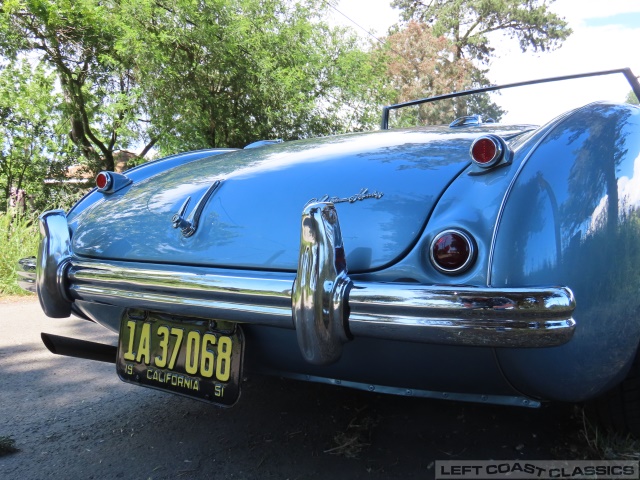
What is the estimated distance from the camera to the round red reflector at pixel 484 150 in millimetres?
1566

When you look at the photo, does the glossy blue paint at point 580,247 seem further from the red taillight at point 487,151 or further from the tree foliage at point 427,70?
the tree foliage at point 427,70

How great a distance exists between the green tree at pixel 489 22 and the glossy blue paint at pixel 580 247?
28.6 meters

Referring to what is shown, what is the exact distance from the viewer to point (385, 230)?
1.59 m

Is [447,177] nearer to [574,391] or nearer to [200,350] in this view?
[574,391]

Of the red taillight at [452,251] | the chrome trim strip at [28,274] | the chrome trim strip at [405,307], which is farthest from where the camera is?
the chrome trim strip at [28,274]

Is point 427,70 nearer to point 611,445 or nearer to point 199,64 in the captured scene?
point 199,64

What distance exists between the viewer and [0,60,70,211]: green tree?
1068 cm

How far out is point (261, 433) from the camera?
7.34 feet

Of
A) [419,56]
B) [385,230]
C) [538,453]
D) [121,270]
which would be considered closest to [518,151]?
[385,230]

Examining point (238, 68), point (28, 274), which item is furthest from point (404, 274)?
point (238, 68)

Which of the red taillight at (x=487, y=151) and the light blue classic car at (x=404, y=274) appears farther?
the red taillight at (x=487, y=151)

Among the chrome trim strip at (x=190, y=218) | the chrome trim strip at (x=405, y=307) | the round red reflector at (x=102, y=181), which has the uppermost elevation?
the round red reflector at (x=102, y=181)

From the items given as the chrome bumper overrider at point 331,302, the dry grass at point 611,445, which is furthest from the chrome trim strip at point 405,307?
the dry grass at point 611,445

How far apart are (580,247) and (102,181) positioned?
1.91 m
